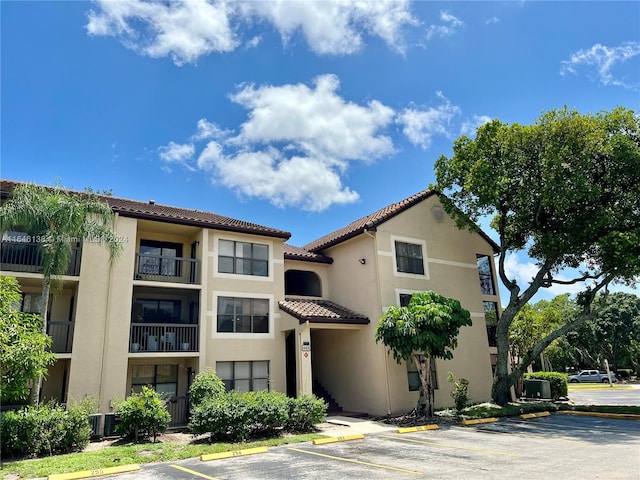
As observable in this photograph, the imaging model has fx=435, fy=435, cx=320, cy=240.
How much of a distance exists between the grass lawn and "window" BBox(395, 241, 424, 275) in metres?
10.1

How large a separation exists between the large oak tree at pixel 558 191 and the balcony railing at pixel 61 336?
17564mm

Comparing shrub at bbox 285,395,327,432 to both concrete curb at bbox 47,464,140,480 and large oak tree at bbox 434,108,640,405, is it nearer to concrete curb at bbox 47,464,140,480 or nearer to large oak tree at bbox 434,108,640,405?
concrete curb at bbox 47,464,140,480

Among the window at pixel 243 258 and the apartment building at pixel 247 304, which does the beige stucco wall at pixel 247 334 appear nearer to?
the apartment building at pixel 247 304

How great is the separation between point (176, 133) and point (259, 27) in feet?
17.8

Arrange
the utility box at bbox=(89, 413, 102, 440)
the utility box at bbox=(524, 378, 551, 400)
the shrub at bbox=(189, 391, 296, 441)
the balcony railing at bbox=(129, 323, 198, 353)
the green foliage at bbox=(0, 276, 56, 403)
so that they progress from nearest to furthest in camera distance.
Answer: the green foliage at bbox=(0, 276, 56, 403) < the shrub at bbox=(189, 391, 296, 441) < the utility box at bbox=(89, 413, 102, 440) < the balcony railing at bbox=(129, 323, 198, 353) < the utility box at bbox=(524, 378, 551, 400)

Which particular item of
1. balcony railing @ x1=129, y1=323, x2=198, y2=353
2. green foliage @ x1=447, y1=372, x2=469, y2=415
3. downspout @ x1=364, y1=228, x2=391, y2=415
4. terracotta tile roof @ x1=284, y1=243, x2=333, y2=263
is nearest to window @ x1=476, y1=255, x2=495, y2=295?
green foliage @ x1=447, y1=372, x2=469, y2=415

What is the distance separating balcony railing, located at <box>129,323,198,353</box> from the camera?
1700cm

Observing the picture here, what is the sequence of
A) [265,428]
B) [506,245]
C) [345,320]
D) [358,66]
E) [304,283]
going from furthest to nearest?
[304,283], [506,245], [345,320], [358,66], [265,428]

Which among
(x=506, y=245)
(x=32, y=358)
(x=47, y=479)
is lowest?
(x=47, y=479)

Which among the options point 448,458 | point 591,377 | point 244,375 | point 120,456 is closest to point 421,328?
point 448,458

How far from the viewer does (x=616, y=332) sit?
4772 cm

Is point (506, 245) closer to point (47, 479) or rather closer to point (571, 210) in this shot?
point (571, 210)

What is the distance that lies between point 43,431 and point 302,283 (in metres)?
14.6

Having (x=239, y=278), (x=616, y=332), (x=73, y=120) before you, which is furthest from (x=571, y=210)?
(x=616, y=332)
